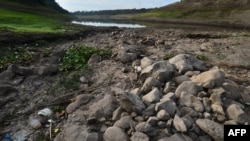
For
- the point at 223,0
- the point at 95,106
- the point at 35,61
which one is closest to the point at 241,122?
the point at 95,106

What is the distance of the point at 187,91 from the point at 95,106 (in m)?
2.31

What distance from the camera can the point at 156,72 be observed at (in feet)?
29.2

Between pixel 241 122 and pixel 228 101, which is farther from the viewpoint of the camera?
pixel 228 101

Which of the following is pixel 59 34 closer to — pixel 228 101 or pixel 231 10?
pixel 228 101

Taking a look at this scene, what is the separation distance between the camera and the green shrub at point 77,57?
1118cm

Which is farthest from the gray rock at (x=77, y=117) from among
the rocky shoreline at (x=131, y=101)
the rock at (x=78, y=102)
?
the rock at (x=78, y=102)

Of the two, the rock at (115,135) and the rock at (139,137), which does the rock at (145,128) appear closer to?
the rock at (139,137)

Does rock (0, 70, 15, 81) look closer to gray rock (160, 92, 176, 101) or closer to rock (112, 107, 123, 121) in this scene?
rock (112, 107, 123, 121)

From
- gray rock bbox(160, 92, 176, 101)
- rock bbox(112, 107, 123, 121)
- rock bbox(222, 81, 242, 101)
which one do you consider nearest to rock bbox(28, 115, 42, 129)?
rock bbox(112, 107, 123, 121)

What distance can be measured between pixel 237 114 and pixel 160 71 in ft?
8.08

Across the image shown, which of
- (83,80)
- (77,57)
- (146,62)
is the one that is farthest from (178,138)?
(77,57)

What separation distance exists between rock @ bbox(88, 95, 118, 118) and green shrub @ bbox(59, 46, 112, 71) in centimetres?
303

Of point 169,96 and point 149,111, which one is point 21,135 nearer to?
point 149,111

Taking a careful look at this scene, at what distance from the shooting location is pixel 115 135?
22.8 feet
